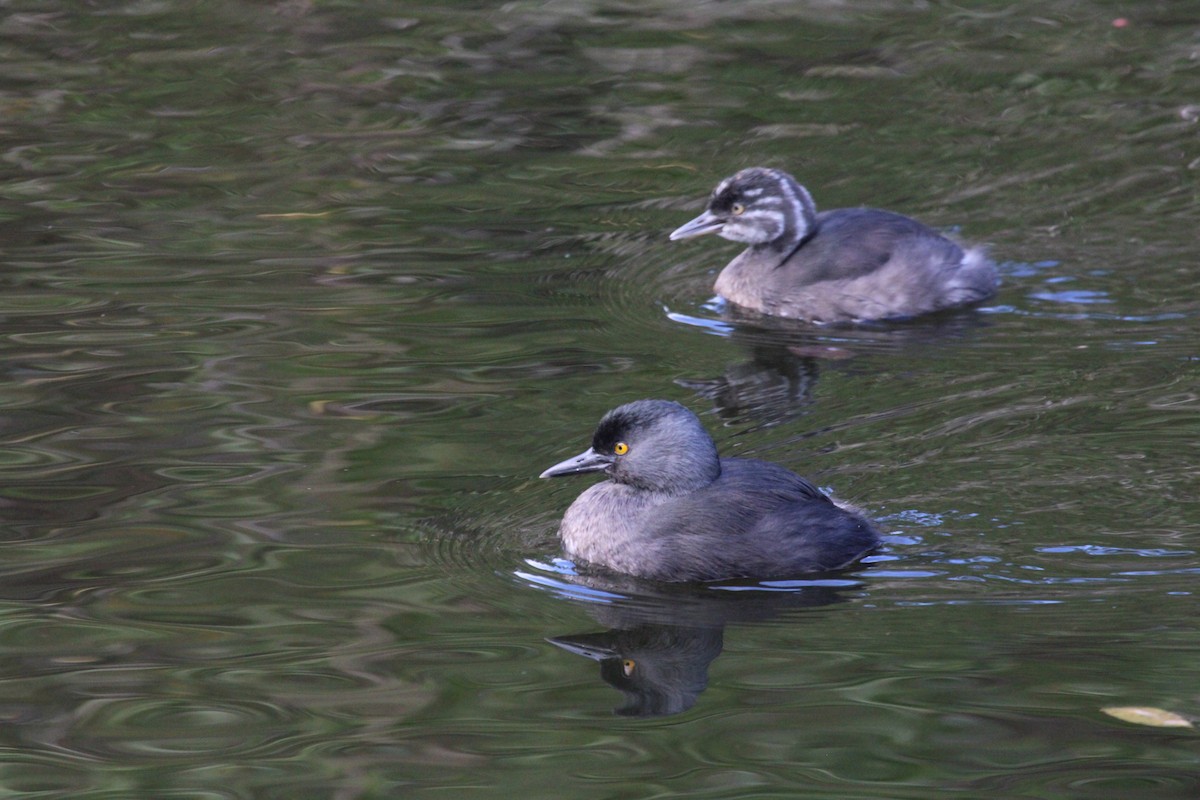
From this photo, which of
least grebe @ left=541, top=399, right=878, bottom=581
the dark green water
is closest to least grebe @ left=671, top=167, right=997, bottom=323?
the dark green water

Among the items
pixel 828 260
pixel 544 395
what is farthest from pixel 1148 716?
pixel 828 260

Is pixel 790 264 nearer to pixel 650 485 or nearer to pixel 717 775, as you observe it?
pixel 650 485

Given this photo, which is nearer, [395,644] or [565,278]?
[395,644]

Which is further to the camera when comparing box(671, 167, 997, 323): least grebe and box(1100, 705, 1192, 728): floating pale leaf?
box(671, 167, 997, 323): least grebe

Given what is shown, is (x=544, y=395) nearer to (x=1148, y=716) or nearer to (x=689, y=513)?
(x=689, y=513)

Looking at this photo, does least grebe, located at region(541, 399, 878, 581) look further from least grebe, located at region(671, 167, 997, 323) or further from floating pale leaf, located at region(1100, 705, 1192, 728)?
least grebe, located at region(671, 167, 997, 323)

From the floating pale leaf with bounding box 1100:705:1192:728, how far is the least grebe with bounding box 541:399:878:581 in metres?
1.49

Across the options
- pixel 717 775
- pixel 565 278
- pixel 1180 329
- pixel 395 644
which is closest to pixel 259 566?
pixel 395 644

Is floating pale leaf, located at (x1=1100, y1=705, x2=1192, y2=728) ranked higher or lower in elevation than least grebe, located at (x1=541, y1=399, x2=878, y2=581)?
lower

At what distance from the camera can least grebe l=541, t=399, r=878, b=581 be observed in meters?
6.85

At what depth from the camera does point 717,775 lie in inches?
209

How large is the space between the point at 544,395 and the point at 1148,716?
12.4 ft

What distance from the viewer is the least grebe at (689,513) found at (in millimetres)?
6852

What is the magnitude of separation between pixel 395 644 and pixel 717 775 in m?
1.39
